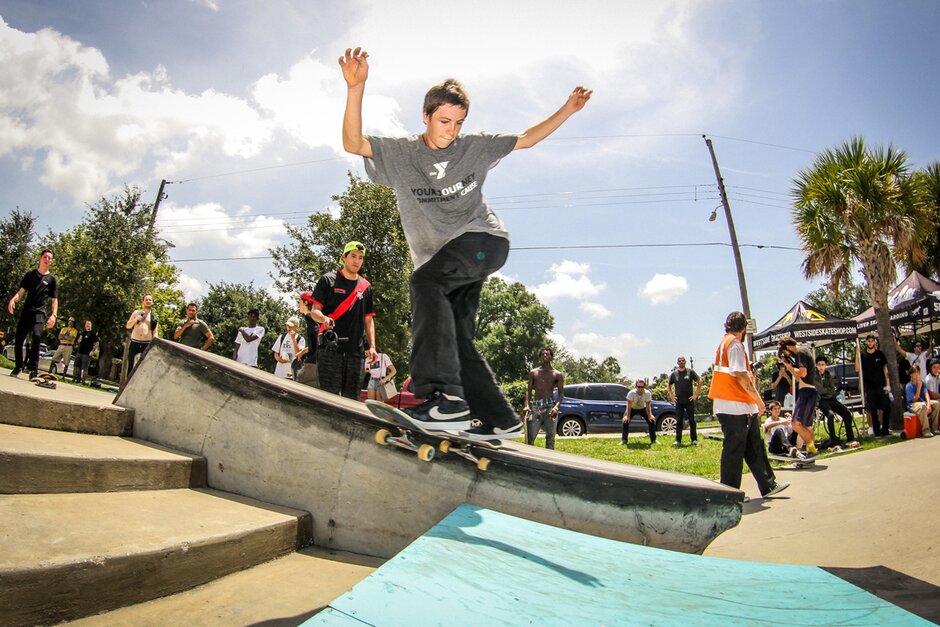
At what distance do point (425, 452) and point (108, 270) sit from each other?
961 inches

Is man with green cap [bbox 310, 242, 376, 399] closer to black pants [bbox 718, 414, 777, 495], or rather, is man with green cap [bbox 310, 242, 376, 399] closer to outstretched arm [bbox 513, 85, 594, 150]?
outstretched arm [bbox 513, 85, 594, 150]

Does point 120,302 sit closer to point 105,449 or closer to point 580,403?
point 580,403

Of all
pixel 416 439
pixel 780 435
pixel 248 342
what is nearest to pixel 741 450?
pixel 416 439

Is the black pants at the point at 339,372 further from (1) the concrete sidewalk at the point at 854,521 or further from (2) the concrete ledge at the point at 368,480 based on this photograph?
(1) the concrete sidewalk at the point at 854,521

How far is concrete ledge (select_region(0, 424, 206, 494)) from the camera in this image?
1895 mm

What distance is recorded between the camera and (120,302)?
21.5 meters

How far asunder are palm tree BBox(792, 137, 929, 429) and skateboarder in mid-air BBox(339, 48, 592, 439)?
1111 centimetres

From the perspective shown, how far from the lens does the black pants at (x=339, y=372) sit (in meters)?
4.50

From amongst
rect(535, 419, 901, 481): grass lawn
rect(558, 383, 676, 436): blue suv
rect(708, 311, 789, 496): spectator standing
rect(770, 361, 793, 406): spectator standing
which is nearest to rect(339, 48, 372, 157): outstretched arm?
rect(708, 311, 789, 496): spectator standing

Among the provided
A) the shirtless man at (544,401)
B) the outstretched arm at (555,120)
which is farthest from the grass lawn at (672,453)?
the outstretched arm at (555,120)

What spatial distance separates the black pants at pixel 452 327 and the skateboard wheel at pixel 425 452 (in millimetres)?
349

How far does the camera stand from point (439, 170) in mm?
2910

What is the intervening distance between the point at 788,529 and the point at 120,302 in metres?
24.8

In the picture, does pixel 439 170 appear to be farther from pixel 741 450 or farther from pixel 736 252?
pixel 736 252
